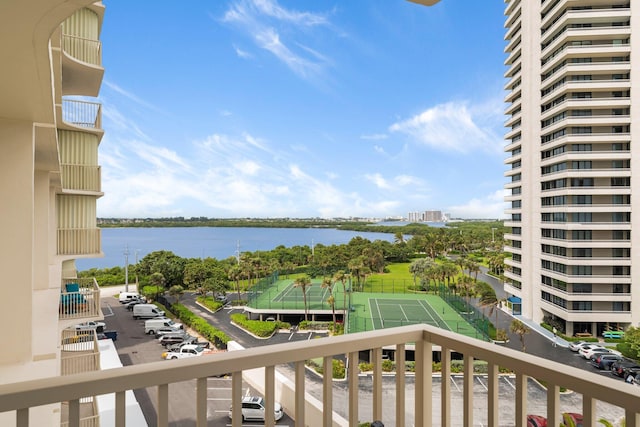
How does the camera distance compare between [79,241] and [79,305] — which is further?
[79,241]

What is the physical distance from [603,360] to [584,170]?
10209 millimetres

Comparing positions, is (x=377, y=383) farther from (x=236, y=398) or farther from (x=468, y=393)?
(x=236, y=398)

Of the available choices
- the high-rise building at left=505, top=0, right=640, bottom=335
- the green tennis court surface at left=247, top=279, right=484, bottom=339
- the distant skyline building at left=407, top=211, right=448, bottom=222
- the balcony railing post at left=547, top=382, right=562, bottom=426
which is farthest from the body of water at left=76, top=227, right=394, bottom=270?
the balcony railing post at left=547, top=382, right=562, bottom=426

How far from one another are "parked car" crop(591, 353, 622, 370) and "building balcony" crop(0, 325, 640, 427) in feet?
34.7

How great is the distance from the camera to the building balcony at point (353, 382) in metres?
0.66

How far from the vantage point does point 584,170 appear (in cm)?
1677

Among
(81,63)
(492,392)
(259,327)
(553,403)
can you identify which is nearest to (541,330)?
(259,327)

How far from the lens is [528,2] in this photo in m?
18.8

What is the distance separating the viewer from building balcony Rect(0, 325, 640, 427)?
66 centimetres

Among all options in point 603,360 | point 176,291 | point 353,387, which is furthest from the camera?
point 176,291

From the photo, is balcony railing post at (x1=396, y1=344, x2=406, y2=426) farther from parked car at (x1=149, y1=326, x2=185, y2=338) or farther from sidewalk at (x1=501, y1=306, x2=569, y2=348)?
sidewalk at (x1=501, y1=306, x2=569, y2=348)

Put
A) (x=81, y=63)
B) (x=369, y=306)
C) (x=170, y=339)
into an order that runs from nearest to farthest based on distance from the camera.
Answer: (x=81, y=63) → (x=170, y=339) → (x=369, y=306)

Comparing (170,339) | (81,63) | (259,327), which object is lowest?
(170,339)

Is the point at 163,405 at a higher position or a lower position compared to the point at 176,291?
higher
